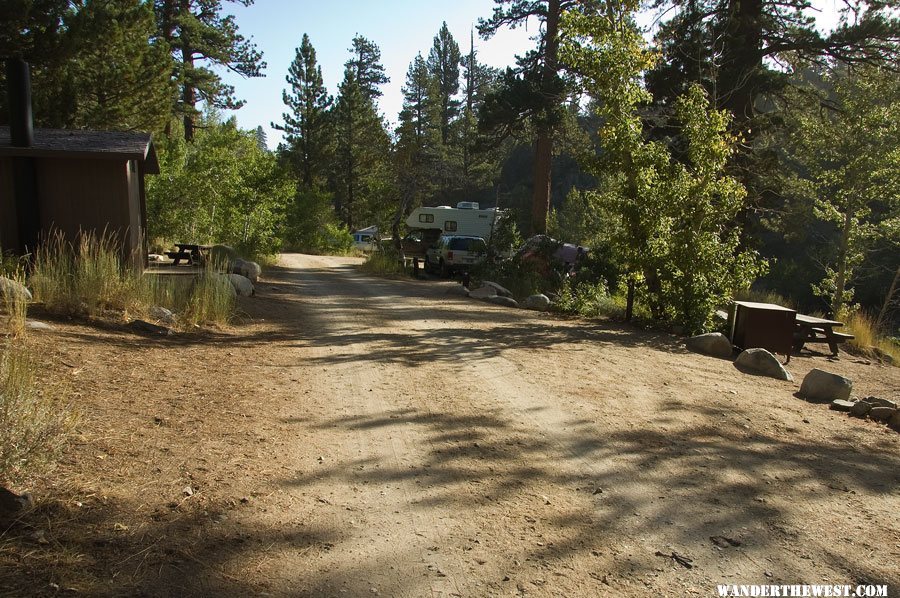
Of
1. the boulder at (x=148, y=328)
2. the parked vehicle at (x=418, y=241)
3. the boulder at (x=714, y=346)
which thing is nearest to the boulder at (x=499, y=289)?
the boulder at (x=714, y=346)

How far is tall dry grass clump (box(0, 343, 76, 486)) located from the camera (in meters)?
3.61

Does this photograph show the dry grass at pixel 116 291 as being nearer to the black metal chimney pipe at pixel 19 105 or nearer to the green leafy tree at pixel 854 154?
the black metal chimney pipe at pixel 19 105

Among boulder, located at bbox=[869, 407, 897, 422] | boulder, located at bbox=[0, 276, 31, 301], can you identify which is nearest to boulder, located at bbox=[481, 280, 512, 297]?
boulder, located at bbox=[869, 407, 897, 422]

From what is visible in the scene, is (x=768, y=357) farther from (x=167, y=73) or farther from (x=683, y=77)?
(x=167, y=73)

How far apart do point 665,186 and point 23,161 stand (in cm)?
1220

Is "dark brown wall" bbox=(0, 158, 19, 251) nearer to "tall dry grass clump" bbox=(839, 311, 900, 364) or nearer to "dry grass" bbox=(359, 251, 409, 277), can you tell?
"dry grass" bbox=(359, 251, 409, 277)

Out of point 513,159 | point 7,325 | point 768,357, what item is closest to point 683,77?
point 768,357

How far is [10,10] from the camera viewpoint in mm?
14445

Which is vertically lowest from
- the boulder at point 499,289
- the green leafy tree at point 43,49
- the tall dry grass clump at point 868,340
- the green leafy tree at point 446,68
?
the tall dry grass clump at point 868,340

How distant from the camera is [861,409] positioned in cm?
674

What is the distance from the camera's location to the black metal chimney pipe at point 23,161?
486 inches

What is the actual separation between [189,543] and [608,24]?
10.9m

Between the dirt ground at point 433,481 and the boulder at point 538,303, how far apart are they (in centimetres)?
690

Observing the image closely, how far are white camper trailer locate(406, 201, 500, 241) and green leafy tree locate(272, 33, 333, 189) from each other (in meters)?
24.0
